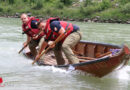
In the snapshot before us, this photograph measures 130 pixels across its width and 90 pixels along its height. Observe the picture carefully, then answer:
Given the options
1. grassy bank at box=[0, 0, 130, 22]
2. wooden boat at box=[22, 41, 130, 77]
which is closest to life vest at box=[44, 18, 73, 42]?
wooden boat at box=[22, 41, 130, 77]

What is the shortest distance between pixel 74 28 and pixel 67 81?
1.34 metres

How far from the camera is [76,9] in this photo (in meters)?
45.5

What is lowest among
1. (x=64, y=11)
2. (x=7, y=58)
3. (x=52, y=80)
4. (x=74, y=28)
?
(x=64, y=11)

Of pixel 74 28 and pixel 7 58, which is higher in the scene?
pixel 74 28

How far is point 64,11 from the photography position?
44938 millimetres

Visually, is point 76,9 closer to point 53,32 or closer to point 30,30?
point 30,30

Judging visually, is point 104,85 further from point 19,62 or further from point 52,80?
point 19,62

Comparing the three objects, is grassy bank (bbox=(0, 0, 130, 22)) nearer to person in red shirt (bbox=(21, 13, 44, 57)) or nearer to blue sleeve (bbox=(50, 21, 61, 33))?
person in red shirt (bbox=(21, 13, 44, 57))

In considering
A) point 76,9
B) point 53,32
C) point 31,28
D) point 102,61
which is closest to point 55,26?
point 53,32

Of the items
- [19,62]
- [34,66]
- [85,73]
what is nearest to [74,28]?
[85,73]

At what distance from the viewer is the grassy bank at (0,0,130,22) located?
4019cm

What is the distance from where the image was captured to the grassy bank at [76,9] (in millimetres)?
40188

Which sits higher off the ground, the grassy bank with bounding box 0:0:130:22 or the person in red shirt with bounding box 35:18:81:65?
the person in red shirt with bounding box 35:18:81:65

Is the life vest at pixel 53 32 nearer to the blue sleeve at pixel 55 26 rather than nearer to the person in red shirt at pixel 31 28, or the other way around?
the blue sleeve at pixel 55 26
